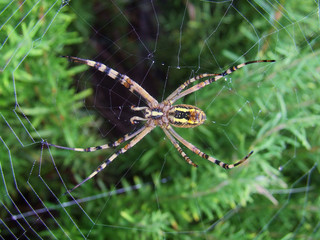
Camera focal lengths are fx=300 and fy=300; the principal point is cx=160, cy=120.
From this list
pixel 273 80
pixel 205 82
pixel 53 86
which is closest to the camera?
pixel 53 86

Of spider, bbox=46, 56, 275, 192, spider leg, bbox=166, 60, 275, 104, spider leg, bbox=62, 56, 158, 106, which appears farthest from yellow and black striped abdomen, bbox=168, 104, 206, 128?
spider leg, bbox=62, 56, 158, 106

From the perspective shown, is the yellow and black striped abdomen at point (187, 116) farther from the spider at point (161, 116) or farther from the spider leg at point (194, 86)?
the spider leg at point (194, 86)

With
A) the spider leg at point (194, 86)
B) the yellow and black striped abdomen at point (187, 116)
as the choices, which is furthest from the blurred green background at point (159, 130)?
the yellow and black striped abdomen at point (187, 116)

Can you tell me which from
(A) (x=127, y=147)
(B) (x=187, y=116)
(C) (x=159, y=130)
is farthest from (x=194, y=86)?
(A) (x=127, y=147)

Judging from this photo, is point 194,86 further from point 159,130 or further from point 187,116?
point 159,130

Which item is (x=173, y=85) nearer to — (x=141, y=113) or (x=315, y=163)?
(x=141, y=113)

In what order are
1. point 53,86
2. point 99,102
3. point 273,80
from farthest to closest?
1. point 99,102
2. point 273,80
3. point 53,86

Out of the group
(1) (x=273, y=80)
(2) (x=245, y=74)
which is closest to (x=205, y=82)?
(2) (x=245, y=74)
